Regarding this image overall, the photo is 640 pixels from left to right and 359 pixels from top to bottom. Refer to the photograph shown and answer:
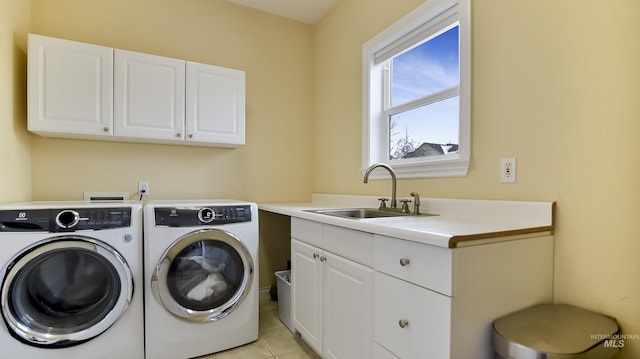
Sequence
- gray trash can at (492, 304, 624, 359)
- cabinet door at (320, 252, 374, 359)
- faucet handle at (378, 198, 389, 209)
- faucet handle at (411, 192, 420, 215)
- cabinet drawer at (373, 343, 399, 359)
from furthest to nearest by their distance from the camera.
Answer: faucet handle at (378, 198, 389, 209)
faucet handle at (411, 192, 420, 215)
cabinet door at (320, 252, 374, 359)
cabinet drawer at (373, 343, 399, 359)
gray trash can at (492, 304, 624, 359)

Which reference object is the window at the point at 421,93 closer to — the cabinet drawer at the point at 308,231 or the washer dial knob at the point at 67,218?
the cabinet drawer at the point at 308,231

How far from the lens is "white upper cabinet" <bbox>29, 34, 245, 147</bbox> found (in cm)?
195

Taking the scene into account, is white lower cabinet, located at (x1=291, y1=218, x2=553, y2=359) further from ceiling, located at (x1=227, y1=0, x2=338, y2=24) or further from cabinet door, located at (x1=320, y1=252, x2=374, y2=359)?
ceiling, located at (x1=227, y1=0, x2=338, y2=24)

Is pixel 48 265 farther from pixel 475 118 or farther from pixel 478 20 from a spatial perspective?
pixel 478 20

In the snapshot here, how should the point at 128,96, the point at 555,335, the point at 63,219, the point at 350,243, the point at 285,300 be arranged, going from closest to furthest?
the point at 555,335
the point at 350,243
the point at 63,219
the point at 128,96
the point at 285,300

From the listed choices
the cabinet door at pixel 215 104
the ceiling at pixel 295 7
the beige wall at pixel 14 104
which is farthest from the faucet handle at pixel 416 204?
the beige wall at pixel 14 104

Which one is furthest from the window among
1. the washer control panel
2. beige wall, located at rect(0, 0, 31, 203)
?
beige wall, located at rect(0, 0, 31, 203)

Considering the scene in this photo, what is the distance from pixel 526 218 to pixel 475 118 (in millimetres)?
555

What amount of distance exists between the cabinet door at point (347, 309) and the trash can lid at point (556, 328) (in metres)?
0.51

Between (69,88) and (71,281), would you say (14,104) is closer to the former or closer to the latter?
(69,88)

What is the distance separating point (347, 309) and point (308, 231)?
1.71 feet

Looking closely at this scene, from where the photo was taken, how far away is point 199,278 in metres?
1.94

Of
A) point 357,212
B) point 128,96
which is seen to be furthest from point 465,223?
point 128,96

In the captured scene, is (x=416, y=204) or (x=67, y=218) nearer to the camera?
(x=67, y=218)
